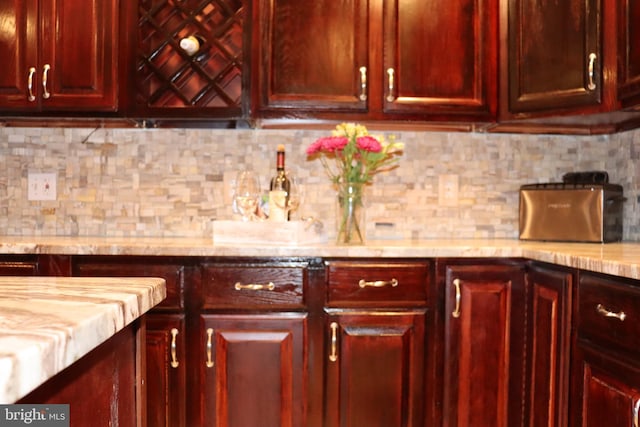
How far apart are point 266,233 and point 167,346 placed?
52 cm

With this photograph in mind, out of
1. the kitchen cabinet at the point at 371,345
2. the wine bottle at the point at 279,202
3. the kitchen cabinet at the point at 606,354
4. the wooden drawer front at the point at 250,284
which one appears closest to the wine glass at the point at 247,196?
the wine bottle at the point at 279,202

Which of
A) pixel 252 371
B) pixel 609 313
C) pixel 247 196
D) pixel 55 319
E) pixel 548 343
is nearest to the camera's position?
pixel 55 319

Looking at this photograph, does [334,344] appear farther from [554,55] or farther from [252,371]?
[554,55]

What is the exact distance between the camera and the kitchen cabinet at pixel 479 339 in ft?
6.22

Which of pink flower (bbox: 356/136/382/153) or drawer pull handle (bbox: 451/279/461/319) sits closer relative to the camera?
drawer pull handle (bbox: 451/279/461/319)

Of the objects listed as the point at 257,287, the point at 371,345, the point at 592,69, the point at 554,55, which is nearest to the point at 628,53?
the point at 592,69

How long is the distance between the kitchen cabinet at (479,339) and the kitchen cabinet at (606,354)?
294mm

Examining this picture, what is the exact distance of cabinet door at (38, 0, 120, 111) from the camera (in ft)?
6.91

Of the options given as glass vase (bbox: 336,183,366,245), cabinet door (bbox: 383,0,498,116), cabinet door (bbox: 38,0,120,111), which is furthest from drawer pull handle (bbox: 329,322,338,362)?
cabinet door (bbox: 38,0,120,111)

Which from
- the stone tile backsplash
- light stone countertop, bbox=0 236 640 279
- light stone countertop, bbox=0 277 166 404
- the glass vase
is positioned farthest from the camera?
the stone tile backsplash

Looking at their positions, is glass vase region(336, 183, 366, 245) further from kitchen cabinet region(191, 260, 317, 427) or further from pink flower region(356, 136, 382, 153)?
kitchen cabinet region(191, 260, 317, 427)

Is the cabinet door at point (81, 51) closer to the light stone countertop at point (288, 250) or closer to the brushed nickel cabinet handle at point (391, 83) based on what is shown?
the light stone countertop at point (288, 250)

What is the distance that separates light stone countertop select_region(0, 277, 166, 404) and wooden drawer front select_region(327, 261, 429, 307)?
1.03 metres

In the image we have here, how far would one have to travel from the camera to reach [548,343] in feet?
5.73
